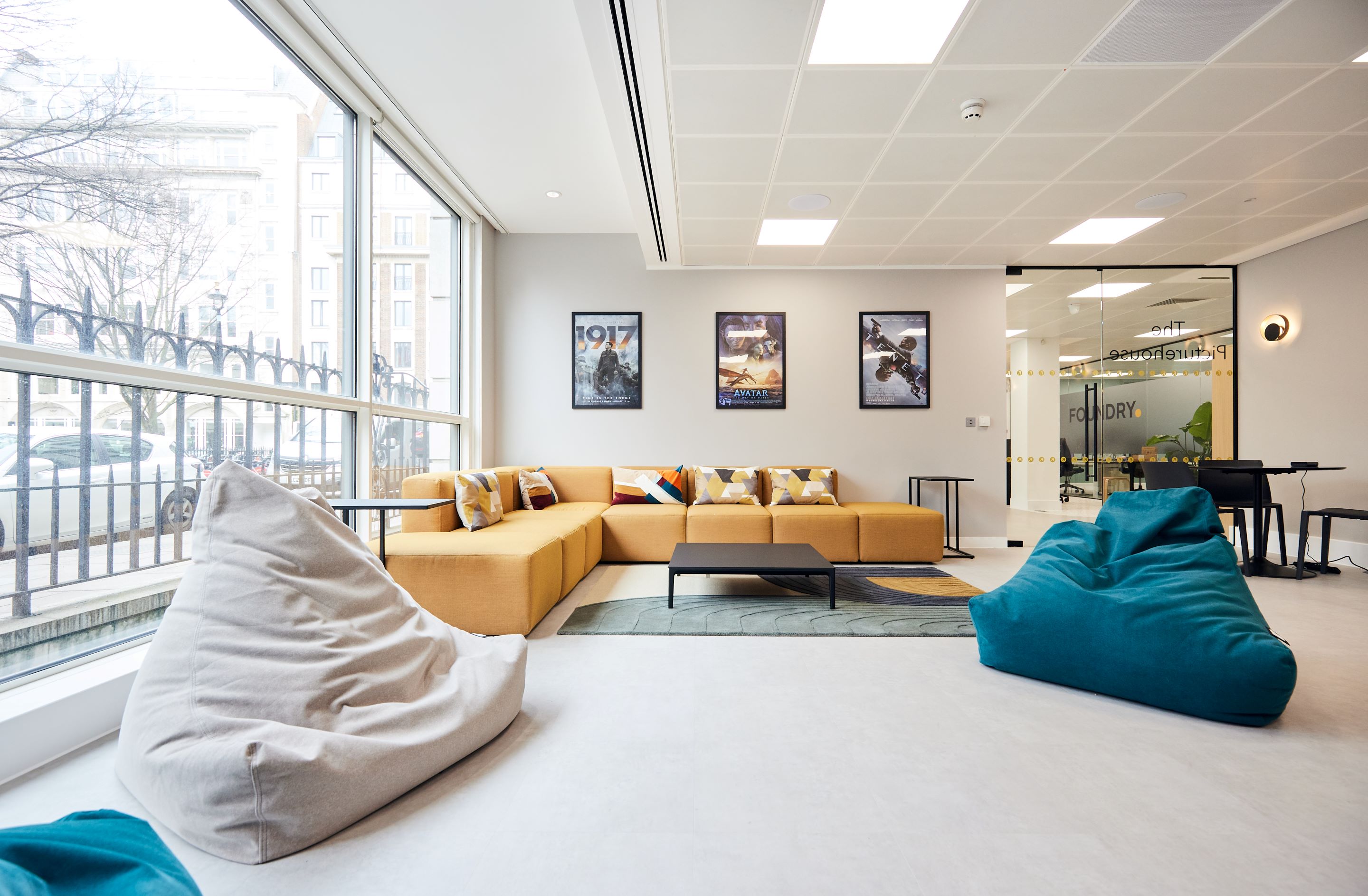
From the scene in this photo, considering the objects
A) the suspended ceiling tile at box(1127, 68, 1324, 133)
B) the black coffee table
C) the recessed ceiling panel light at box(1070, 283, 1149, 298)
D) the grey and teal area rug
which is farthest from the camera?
the recessed ceiling panel light at box(1070, 283, 1149, 298)

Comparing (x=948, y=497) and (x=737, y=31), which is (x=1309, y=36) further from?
(x=948, y=497)

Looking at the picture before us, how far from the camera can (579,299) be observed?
229 inches

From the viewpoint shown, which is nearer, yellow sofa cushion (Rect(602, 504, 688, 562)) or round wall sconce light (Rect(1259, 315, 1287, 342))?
yellow sofa cushion (Rect(602, 504, 688, 562))

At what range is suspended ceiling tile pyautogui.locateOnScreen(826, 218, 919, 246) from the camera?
4.66m

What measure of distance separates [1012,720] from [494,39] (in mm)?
3986

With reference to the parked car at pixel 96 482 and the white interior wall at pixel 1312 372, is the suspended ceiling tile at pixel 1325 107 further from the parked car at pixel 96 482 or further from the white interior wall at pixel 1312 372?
the parked car at pixel 96 482

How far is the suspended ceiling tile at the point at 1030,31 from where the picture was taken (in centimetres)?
243

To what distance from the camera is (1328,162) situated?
372 cm

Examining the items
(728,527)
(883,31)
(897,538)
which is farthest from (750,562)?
(883,31)

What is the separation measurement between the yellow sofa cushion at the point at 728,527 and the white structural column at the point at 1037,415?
11.5 feet

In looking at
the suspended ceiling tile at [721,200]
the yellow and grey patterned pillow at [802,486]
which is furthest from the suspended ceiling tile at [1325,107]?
the yellow and grey patterned pillow at [802,486]

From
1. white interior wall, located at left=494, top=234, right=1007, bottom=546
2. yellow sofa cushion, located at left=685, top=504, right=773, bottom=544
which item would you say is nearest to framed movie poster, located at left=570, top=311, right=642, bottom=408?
white interior wall, located at left=494, top=234, right=1007, bottom=546

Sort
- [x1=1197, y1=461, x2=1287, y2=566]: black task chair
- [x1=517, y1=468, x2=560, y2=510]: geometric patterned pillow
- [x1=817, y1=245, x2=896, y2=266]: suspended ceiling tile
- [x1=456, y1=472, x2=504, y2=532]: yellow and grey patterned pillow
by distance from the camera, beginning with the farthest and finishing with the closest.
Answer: [x1=817, y1=245, x2=896, y2=266]: suspended ceiling tile, [x1=517, y1=468, x2=560, y2=510]: geometric patterned pillow, [x1=1197, y1=461, x2=1287, y2=566]: black task chair, [x1=456, y1=472, x2=504, y2=532]: yellow and grey patterned pillow

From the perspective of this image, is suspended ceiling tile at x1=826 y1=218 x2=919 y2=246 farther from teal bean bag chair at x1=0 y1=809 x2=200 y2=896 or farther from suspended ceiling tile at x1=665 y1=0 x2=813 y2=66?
teal bean bag chair at x1=0 y1=809 x2=200 y2=896
